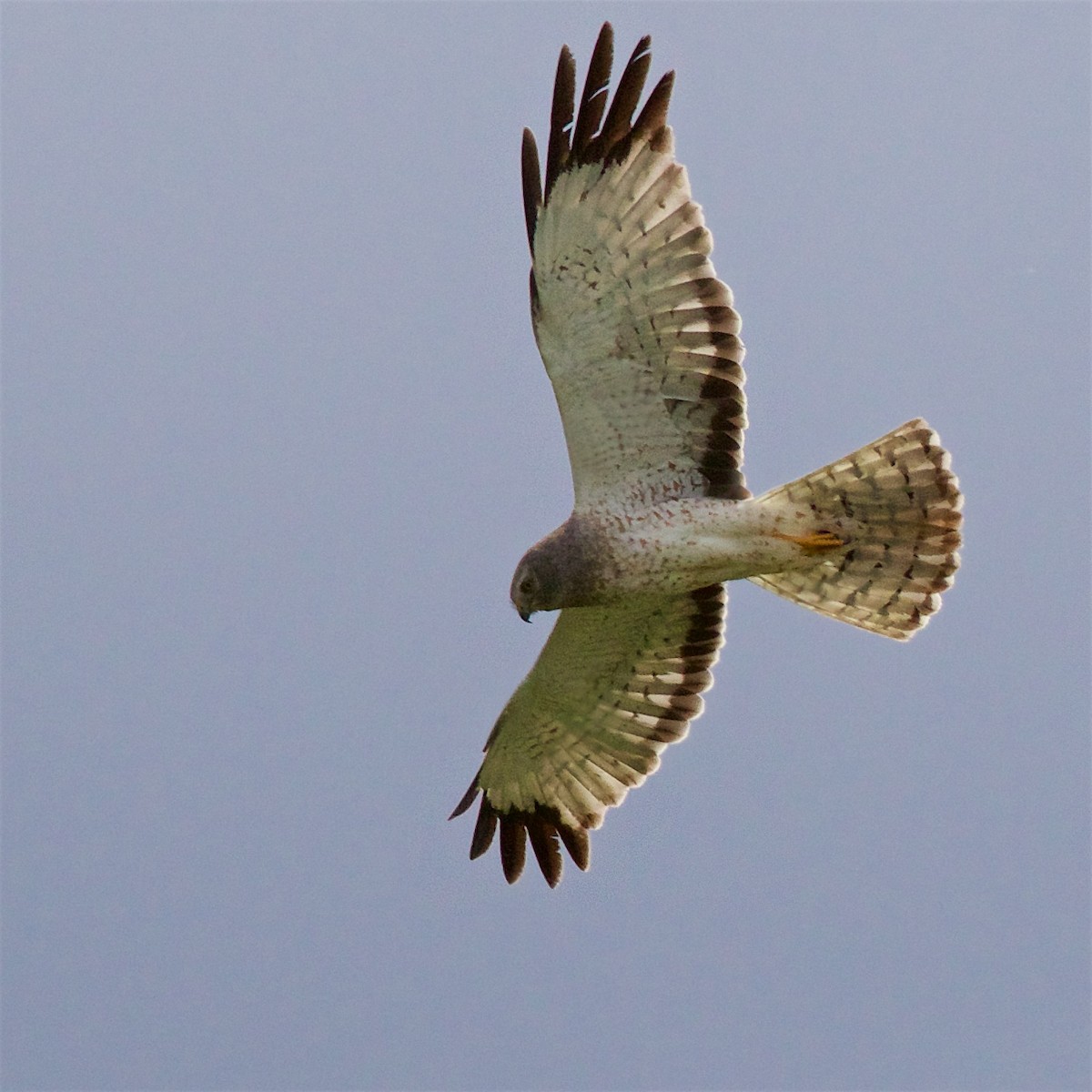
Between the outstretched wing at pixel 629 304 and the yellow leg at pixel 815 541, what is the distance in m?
0.29

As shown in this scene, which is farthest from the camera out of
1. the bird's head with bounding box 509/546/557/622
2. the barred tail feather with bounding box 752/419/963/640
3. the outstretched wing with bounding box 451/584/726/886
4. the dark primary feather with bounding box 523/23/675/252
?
the outstretched wing with bounding box 451/584/726/886

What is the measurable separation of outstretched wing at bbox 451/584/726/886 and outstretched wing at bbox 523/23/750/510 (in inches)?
34.1

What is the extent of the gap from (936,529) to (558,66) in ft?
8.93

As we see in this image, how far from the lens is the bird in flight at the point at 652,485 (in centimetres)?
777

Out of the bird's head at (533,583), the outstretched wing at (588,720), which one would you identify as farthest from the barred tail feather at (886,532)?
the bird's head at (533,583)

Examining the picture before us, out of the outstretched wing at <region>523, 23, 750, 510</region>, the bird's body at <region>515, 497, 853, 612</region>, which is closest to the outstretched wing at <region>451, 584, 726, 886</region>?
the bird's body at <region>515, 497, 853, 612</region>

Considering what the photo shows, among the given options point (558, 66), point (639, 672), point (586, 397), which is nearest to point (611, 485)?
point (586, 397)

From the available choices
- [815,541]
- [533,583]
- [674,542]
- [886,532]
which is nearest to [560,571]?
[533,583]

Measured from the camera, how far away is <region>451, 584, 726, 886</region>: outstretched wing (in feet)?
29.4

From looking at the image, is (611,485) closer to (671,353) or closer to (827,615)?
(671,353)

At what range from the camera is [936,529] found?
8.32 m

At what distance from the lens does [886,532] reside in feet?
27.6

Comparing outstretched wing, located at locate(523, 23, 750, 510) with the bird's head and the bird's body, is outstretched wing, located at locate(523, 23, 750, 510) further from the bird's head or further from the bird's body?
the bird's head

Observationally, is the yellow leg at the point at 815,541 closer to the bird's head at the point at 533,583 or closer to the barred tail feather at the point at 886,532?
the barred tail feather at the point at 886,532
